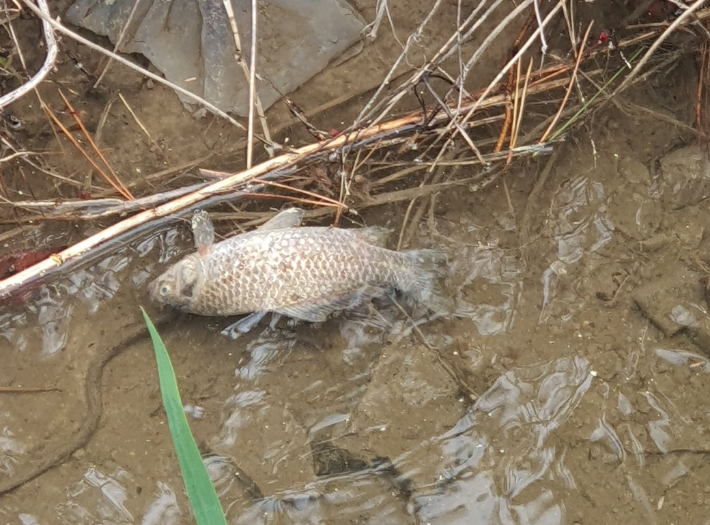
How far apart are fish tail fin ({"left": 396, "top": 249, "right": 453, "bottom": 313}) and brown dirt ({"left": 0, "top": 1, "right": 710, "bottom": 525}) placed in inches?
4.9

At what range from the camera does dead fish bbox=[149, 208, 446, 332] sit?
3.37 metres

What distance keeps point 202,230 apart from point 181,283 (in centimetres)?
31

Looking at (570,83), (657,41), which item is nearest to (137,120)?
(570,83)

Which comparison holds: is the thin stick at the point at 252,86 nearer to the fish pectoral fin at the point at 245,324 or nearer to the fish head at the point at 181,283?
the fish head at the point at 181,283

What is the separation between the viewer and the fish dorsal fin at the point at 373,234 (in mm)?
3582

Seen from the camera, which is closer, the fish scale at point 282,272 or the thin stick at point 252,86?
the fish scale at point 282,272

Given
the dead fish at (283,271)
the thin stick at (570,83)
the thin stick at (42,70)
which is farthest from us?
the thin stick at (570,83)

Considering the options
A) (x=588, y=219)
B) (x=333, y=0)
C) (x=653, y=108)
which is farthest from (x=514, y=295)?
(x=333, y=0)

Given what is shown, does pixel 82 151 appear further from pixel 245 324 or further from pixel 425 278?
pixel 425 278

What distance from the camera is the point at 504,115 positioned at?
12.3ft

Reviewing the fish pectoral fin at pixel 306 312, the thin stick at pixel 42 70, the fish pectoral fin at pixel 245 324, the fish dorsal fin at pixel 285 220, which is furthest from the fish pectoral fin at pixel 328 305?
the thin stick at pixel 42 70

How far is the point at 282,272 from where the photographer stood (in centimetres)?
336

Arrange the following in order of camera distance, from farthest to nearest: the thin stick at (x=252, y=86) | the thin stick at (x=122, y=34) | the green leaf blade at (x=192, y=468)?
the thin stick at (x=122, y=34), the thin stick at (x=252, y=86), the green leaf blade at (x=192, y=468)

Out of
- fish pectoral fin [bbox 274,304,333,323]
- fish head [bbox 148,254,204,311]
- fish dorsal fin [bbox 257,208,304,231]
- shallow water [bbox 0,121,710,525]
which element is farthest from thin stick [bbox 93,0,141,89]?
fish pectoral fin [bbox 274,304,333,323]
